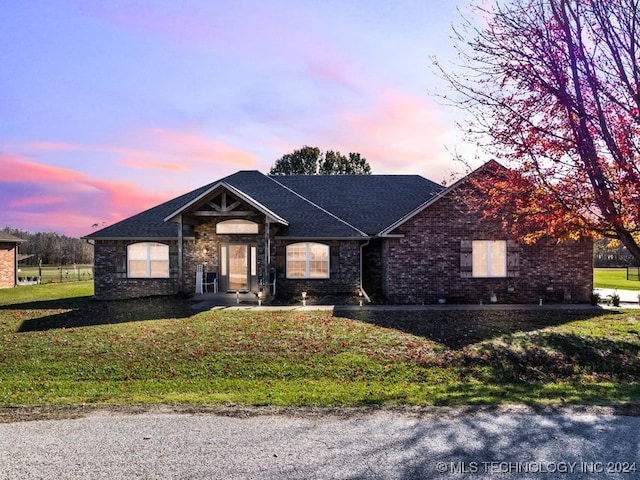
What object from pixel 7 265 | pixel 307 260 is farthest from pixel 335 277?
pixel 7 265

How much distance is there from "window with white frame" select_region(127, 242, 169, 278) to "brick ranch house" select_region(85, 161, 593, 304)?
4 cm

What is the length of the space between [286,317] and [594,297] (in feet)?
37.7

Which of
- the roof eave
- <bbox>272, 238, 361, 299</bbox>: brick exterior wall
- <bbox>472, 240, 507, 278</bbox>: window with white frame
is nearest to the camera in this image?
the roof eave

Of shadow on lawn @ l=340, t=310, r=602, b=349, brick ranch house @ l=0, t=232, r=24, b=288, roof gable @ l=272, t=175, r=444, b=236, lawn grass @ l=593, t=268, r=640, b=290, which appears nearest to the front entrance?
roof gable @ l=272, t=175, r=444, b=236

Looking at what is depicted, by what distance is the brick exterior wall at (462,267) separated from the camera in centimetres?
1786

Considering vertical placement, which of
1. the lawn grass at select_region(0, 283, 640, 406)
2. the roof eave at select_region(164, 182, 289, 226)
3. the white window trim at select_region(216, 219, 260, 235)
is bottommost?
the lawn grass at select_region(0, 283, 640, 406)

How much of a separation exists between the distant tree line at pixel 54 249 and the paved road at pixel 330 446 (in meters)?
54.3

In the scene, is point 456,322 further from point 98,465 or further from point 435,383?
point 98,465

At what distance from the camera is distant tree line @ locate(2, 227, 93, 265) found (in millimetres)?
56375

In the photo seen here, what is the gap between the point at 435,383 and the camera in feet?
26.7

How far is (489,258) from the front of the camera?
59.6 feet

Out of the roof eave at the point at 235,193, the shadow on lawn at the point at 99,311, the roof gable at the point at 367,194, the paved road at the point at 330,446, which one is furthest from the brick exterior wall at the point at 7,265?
the paved road at the point at 330,446

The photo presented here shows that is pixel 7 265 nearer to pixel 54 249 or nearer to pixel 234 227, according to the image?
pixel 234 227

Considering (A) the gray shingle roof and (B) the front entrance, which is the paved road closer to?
(A) the gray shingle roof
